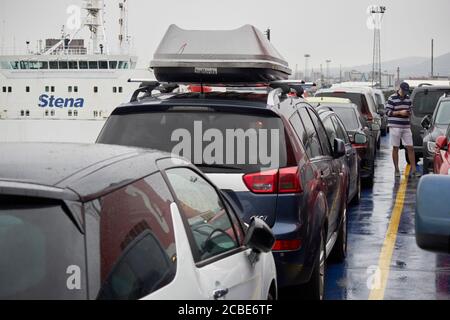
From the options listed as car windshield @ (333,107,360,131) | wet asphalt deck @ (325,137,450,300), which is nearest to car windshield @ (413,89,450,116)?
car windshield @ (333,107,360,131)

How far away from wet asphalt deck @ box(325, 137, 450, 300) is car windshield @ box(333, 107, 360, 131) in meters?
3.18

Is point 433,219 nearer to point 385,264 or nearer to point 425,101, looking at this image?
point 385,264

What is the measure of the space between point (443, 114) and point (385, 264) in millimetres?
7574

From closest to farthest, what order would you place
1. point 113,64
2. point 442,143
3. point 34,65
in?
point 442,143, point 113,64, point 34,65

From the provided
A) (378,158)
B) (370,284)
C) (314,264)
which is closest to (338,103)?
(378,158)

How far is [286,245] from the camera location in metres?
6.18

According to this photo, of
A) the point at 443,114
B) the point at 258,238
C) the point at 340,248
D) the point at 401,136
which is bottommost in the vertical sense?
the point at 340,248

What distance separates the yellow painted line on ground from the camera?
7.71m

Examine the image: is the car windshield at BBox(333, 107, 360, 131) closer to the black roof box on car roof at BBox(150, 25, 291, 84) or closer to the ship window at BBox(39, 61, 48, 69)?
the black roof box on car roof at BBox(150, 25, 291, 84)

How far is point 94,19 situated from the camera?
219 ft

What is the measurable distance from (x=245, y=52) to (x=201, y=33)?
22.5 inches

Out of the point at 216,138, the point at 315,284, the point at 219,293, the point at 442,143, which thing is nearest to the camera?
the point at 219,293

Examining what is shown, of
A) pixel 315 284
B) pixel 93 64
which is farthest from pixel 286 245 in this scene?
pixel 93 64

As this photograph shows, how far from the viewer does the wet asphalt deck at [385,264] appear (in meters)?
7.73
